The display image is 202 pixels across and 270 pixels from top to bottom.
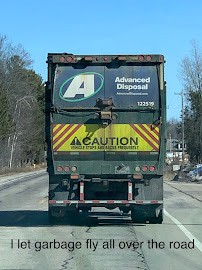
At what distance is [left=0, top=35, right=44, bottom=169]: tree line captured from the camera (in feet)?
249

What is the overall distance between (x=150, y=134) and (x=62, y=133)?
6.77 ft

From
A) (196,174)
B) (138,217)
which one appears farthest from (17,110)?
(138,217)

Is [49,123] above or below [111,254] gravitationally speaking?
above

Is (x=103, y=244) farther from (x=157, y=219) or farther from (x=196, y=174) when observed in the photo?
(x=196, y=174)

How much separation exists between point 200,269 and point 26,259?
2934 mm

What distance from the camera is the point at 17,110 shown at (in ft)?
279

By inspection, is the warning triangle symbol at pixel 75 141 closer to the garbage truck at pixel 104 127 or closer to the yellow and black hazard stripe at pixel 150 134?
the garbage truck at pixel 104 127

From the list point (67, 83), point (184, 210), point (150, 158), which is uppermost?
point (67, 83)

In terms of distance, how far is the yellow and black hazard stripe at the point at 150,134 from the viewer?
14625 mm

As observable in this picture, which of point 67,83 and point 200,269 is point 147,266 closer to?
point 200,269

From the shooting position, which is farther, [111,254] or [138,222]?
[138,222]

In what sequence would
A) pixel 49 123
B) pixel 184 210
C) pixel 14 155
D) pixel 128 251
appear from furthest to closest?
1. pixel 14 155
2. pixel 184 210
3. pixel 49 123
4. pixel 128 251

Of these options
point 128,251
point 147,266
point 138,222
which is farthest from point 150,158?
point 147,266

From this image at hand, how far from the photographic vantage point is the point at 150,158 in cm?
1469
